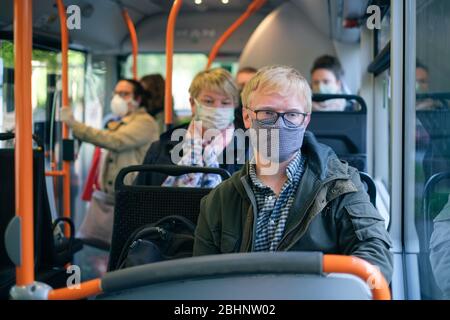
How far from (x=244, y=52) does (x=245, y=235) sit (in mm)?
6007

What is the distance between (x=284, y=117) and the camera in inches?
82.4

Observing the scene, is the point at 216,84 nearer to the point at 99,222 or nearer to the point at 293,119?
the point at 293,119

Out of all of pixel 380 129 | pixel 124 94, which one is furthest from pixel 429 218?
pixel 124 94

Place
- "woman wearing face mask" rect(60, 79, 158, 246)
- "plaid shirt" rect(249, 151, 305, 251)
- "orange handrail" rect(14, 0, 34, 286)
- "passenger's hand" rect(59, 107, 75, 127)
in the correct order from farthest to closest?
"woman wearing face mask" rect(60, 79, 158, 246) < "passenger's hand" rect(59, 107, 75, 127) < "plaid shirt" rect(249, 151, 305, 251) < "orange handrail" rect(14, 0, 34, 286)

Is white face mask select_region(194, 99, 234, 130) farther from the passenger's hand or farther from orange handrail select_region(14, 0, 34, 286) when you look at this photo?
the passenger's hand

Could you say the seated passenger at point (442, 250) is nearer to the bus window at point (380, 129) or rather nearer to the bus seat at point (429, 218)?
the bus seat at point (429, 218)

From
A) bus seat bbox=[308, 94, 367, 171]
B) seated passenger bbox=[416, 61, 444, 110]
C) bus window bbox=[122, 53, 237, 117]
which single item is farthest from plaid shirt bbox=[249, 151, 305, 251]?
bus window bbox=[122, 53, 237, 117]

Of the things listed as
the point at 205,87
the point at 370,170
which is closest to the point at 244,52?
the point at 370,170

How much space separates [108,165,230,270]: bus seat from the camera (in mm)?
2871

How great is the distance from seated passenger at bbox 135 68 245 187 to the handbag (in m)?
1.90

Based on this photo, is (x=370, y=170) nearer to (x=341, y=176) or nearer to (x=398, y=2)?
(x=398, y=2)

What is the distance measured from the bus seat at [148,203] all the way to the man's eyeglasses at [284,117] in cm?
78

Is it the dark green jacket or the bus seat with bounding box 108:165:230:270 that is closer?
the dark green jacket

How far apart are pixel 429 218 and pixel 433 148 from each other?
0.92 ft
